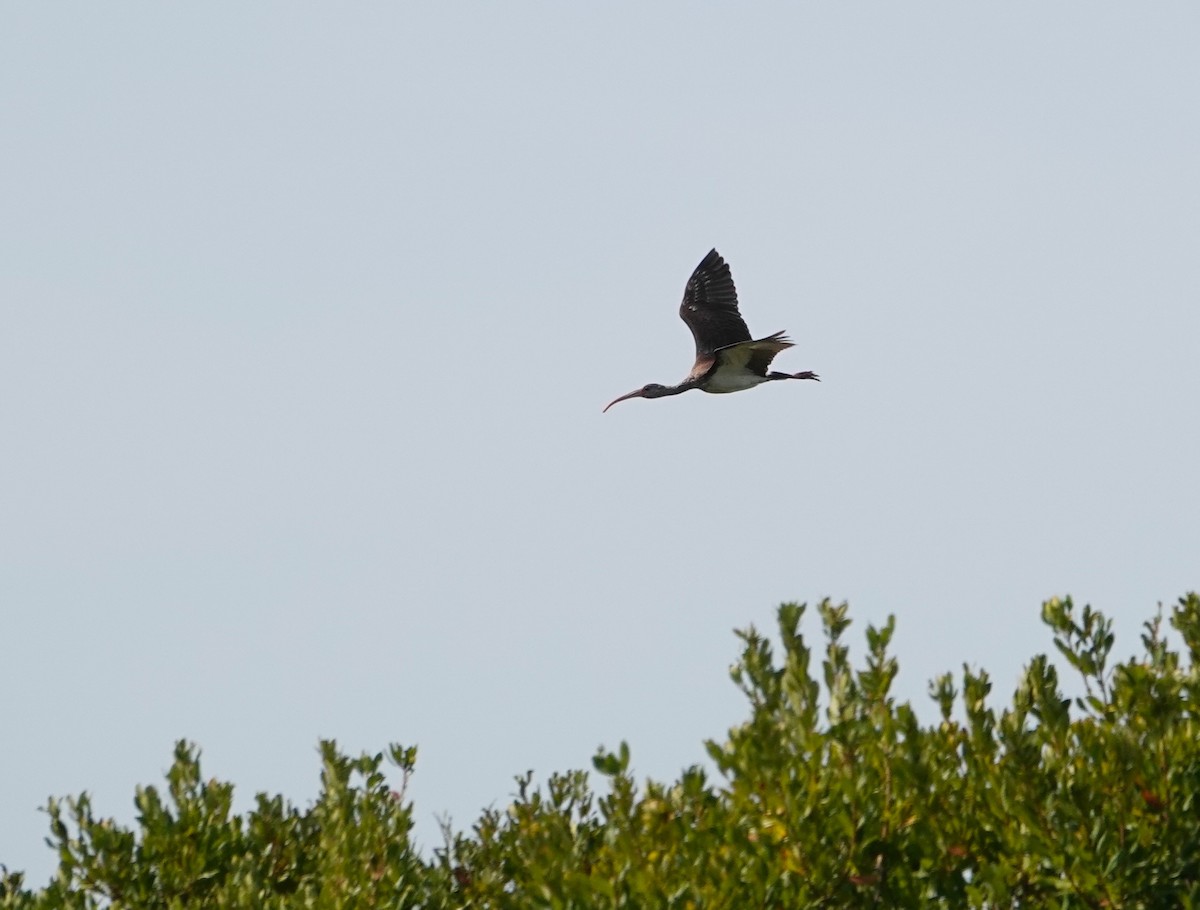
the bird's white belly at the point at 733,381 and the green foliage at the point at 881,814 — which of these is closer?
the green foliage at the point at 881,814

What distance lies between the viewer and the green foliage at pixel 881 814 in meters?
8.67

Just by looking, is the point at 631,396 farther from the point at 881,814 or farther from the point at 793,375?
the point at 881,814

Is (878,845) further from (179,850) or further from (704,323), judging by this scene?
(704,323)

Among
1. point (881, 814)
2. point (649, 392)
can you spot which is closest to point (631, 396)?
point (649, 392)

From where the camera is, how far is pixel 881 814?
9008 millimetres

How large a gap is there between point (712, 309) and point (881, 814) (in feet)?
50.6

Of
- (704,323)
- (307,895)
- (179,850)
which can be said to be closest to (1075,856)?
(307,895)

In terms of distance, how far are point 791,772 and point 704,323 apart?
15.2 m

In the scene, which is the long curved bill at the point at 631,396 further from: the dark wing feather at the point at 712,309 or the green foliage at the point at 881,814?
the green foliage at the point at 881,814

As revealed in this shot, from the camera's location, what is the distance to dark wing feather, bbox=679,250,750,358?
23688mm

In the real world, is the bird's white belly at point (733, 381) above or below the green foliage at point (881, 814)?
above

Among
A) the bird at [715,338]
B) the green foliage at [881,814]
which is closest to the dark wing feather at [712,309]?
the bird at [715,338]

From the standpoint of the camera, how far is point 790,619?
9555 millimetres

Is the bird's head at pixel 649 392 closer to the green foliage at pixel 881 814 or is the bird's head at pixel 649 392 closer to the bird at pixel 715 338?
the bird at pixel 715 338
